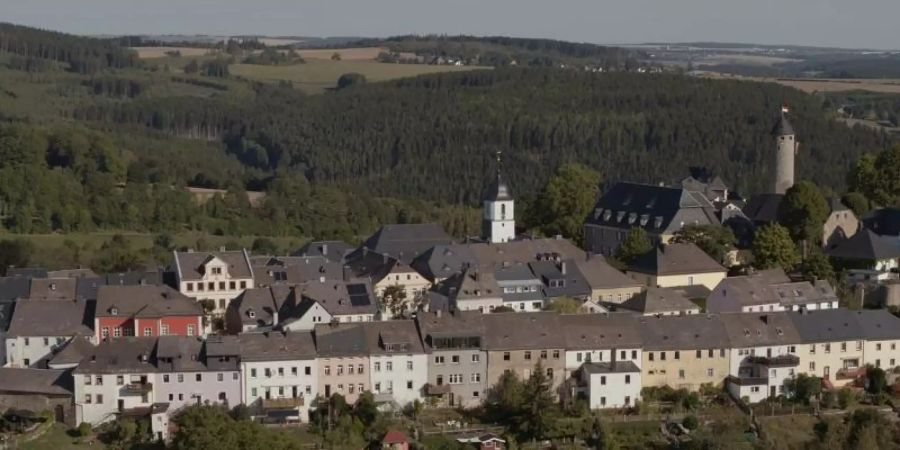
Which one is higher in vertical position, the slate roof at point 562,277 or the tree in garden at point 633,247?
the tree in garden at point 633,247

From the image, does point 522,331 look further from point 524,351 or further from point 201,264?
point 201,264

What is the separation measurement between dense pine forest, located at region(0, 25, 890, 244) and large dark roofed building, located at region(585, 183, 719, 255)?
1356cm

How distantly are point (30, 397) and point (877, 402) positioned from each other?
24349mm

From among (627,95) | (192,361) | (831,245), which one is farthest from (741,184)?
(192,361)

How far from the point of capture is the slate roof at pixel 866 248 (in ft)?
190

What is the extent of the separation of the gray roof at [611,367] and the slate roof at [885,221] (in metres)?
20.5

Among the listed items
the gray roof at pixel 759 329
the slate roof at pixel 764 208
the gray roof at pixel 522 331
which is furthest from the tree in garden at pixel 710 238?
the gray roof at pixel 522 331

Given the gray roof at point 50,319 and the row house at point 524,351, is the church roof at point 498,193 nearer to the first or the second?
the row house at point 524,351

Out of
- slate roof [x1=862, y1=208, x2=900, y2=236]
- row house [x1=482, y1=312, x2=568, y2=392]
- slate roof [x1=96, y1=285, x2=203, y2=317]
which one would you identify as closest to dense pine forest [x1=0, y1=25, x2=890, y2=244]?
slate roof [x1=862, y1=208, x2=900, y2=236]

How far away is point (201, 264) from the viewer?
5288cm

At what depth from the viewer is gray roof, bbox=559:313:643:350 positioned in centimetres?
4606

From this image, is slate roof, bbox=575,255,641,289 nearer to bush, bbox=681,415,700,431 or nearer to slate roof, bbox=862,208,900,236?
bush, bbox=681,415,700,431

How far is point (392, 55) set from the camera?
7766 inches

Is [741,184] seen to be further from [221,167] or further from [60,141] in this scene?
[60,141]
